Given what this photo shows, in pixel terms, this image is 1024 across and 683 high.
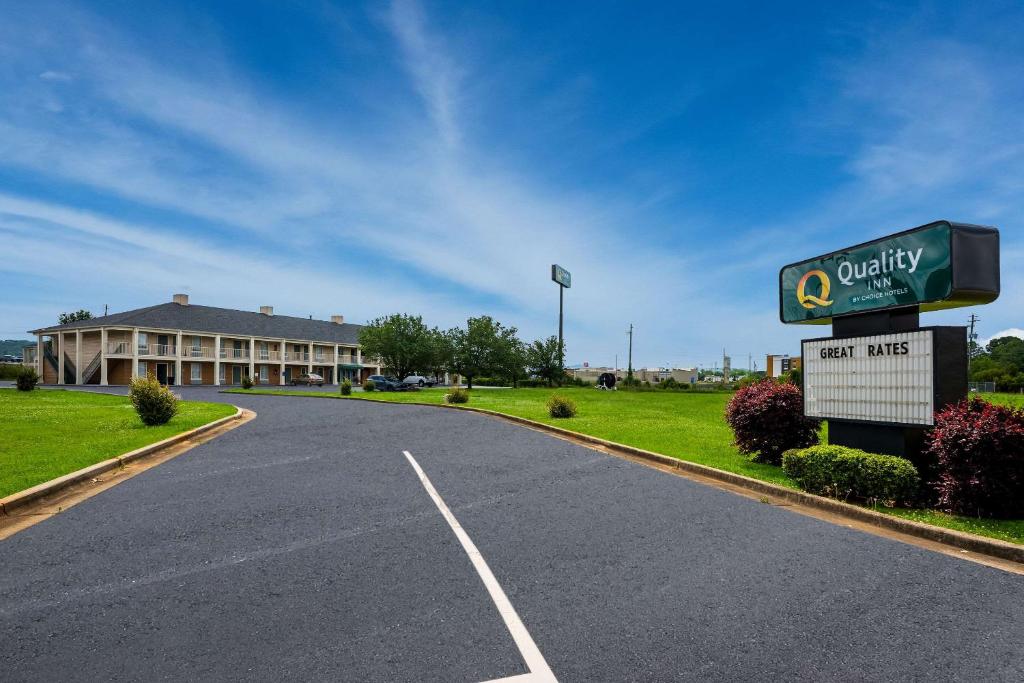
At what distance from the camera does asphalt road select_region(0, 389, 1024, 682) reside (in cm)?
348

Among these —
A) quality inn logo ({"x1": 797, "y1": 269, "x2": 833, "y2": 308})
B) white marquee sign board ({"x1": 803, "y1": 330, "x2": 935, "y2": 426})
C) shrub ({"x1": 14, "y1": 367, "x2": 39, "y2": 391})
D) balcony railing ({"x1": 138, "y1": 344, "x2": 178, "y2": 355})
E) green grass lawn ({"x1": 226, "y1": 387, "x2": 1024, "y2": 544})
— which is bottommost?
green grass lawn ({"x1": 226, "y1": 387, "x2": 1024, "y2": 544})

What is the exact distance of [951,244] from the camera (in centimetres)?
815

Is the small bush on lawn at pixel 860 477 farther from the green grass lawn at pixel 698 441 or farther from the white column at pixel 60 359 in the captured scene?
the white column at pixel 60 359

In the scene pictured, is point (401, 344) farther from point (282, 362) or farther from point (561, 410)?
point (561, 410)

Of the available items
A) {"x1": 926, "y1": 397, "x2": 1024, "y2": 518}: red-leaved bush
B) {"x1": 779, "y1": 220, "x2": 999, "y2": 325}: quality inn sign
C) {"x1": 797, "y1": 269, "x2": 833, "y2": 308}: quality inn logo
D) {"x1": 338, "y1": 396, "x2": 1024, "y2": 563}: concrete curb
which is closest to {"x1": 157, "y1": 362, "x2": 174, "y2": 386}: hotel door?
{"x1": 338, "y1": 396, "x2": 1024, "y2": 563}: concrete curb

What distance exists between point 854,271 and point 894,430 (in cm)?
281

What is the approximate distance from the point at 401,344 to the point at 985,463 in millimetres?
50216

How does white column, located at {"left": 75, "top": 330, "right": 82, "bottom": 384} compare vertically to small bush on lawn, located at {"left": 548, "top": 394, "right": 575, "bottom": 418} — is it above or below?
above

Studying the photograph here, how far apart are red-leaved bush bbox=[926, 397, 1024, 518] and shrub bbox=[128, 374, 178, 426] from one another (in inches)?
722

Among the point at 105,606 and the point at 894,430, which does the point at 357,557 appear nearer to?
the point at 105,606

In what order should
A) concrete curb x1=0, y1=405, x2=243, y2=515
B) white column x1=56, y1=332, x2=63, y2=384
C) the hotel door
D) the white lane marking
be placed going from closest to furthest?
the white lane marking, concrete curb x1=0, y1=405, x2=243, y2=515, white column x1=56, y1=332, x2=63, y2=384, the hotel door

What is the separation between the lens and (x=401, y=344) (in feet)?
178

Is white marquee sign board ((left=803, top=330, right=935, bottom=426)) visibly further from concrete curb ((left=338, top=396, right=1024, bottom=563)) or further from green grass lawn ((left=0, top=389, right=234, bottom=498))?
green grass lawn ((left=0, top=389, right=234, bottom=498))

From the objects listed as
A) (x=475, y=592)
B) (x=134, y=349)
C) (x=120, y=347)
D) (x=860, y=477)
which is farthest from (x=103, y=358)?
(x=860, y=477)
